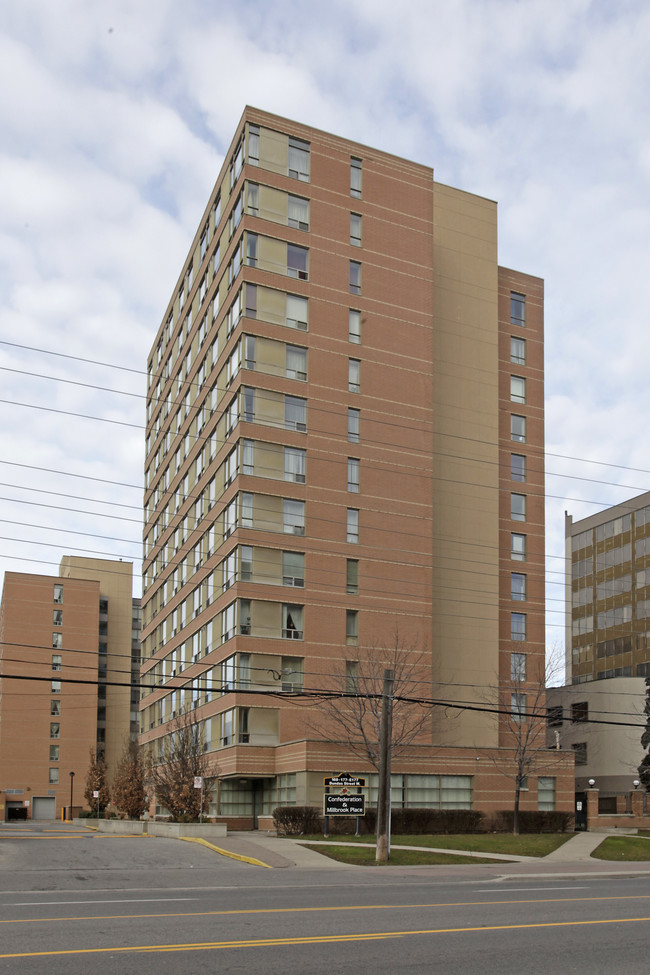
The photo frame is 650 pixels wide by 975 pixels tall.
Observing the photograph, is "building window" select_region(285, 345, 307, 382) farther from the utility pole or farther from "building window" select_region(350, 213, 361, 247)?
the utility pole

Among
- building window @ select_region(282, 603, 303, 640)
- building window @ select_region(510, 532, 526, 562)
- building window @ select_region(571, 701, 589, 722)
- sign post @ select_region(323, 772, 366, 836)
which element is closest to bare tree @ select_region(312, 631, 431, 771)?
building window @ select_region(282, 603, 303, 640)

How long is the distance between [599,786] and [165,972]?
3075 inches

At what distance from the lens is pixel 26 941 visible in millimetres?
13195

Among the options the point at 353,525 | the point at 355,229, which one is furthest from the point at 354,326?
the point at 353,525

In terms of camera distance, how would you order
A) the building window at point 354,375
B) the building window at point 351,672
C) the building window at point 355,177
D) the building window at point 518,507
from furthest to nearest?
the building window at point 518,507, the building window at point 355,177, the building window at point 354,375, the building window at point 351,672

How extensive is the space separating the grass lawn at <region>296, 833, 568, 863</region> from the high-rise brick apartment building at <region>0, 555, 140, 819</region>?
3125 inches

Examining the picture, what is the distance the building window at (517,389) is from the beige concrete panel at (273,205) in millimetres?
20115

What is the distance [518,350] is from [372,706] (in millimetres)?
34268

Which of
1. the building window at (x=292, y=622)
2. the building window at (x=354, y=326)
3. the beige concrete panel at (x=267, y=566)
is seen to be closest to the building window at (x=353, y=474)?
the beige concrete panel at (x=267, y=566)

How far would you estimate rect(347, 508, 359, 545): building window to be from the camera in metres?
61.7

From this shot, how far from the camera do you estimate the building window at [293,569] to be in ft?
196

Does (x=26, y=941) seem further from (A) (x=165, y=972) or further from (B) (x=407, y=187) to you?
(B) (x=407, y=187)

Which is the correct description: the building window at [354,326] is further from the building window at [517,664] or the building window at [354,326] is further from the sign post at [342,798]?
the sign post at [342,798]

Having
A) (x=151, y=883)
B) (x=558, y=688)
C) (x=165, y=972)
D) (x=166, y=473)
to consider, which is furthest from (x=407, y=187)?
(x=165, y=972)
